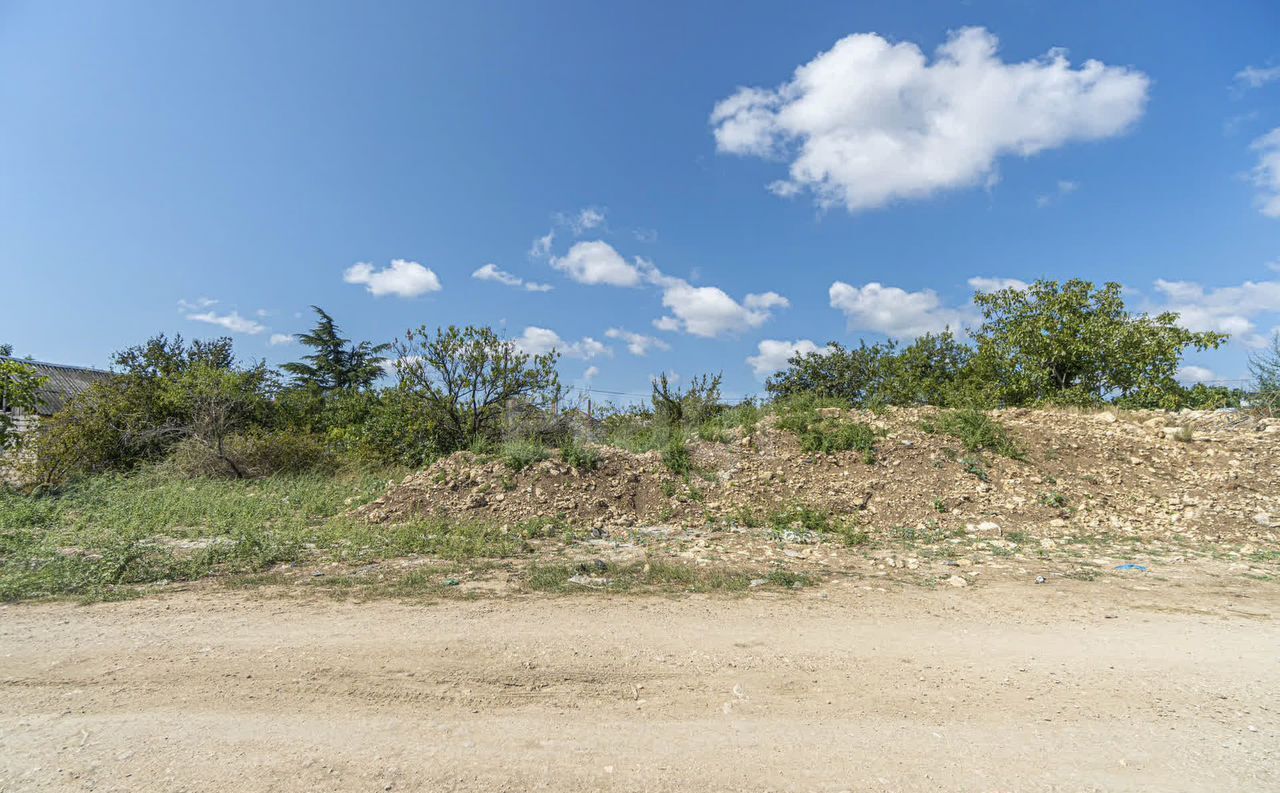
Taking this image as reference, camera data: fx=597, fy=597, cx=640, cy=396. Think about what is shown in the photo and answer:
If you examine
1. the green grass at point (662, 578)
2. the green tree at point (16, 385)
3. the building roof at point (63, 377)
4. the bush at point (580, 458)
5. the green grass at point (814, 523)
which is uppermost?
the building roof at point (63, 377)

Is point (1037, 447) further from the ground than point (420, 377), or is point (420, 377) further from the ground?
point (420, 377)

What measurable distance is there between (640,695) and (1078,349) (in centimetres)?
1886

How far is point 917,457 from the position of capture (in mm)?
10898

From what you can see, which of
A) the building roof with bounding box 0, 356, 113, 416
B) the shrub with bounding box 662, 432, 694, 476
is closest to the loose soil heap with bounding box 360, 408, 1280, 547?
the shrub with bounding box 662, 432, 694, 476

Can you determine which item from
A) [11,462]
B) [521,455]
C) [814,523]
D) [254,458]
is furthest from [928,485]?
[11,462]

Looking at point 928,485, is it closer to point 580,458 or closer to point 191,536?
point 580,458

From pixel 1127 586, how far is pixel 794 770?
209 inches

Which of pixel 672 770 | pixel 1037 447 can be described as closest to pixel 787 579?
pixel 672 770

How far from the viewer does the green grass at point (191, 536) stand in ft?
20.9

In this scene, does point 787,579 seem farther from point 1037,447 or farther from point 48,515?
point 48,515

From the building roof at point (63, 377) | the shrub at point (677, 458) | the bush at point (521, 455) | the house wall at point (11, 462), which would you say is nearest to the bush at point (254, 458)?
the house wall at point (11, 462)

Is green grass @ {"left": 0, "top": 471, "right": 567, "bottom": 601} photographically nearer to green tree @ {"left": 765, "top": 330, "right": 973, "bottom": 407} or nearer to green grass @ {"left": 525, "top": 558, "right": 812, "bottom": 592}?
green grass @ {"left": 525, "top": 558, "right": 812, "bottom": 592}

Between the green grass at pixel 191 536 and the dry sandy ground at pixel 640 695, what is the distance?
3.38 ft

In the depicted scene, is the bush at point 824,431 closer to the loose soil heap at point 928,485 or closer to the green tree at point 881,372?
the loose soil heap at point 928,485
